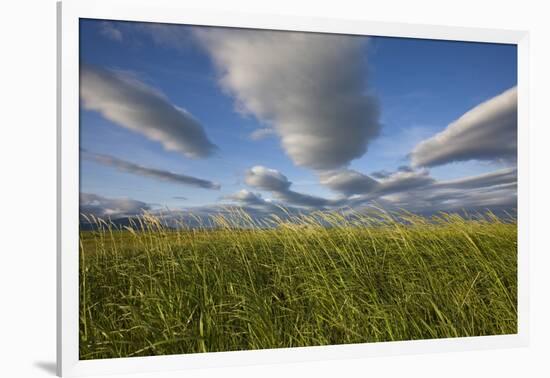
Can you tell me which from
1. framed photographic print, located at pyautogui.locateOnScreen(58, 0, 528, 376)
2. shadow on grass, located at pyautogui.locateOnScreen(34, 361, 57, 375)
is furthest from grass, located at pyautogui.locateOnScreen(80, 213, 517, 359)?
shadow on grass, located at pyautogui.locateOnScreen(34, 361, 57, 375)

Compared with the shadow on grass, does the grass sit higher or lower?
higher

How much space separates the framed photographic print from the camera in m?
3.95

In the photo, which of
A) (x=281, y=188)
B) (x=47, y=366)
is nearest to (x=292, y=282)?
(x=281, y=188)

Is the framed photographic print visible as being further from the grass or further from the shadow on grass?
the shadow on grass

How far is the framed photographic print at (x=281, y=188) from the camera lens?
3951mm

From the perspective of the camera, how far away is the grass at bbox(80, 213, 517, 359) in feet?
13.0

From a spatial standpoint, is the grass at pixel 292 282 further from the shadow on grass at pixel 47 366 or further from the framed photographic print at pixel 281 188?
the shadow on grass at pixel 47 366

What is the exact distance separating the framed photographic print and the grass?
0.04 feet

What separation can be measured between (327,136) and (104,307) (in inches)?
75.5

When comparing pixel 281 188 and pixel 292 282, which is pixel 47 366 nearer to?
pixel 292 282

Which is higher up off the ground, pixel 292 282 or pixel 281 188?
pixel 281 188

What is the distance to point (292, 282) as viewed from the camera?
4.32 metres

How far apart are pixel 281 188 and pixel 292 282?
67 cm

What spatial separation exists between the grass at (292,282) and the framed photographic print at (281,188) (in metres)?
0.01
